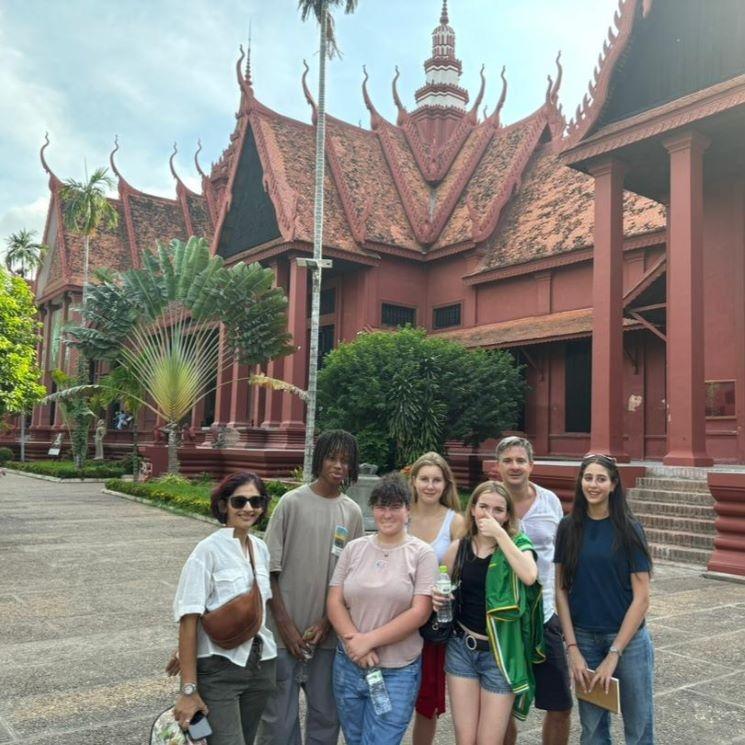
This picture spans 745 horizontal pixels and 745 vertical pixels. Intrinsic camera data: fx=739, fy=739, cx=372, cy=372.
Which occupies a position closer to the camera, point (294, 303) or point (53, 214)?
point (294, 303)

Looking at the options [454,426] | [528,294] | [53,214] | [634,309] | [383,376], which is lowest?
[454,426]

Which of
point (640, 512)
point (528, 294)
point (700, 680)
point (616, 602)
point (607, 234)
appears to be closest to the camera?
point (616, 602)

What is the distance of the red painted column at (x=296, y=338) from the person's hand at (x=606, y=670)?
1784 cm

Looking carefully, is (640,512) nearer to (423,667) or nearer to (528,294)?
(423,667)

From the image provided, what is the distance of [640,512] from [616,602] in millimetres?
7432

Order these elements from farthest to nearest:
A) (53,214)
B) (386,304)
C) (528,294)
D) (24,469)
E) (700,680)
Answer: (53,214) → (24,469) → (386,304) → (528,294) → (700,680)

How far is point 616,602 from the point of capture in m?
2.88

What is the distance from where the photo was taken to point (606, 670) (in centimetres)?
279

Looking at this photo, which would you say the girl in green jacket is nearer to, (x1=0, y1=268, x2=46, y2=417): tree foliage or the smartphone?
the smartphone

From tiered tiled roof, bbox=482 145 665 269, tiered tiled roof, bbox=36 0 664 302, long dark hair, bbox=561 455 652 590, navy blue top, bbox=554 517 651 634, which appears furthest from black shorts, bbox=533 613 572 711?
tiered tiled roof, bbox=36 0 664 302

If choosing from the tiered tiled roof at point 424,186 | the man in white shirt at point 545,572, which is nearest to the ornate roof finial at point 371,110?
the tiered tiled roof at point 424,186

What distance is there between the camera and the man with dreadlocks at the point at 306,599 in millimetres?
2855

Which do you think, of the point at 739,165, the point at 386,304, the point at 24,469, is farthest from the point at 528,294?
the point at 24,469

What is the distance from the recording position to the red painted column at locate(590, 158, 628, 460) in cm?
1132
